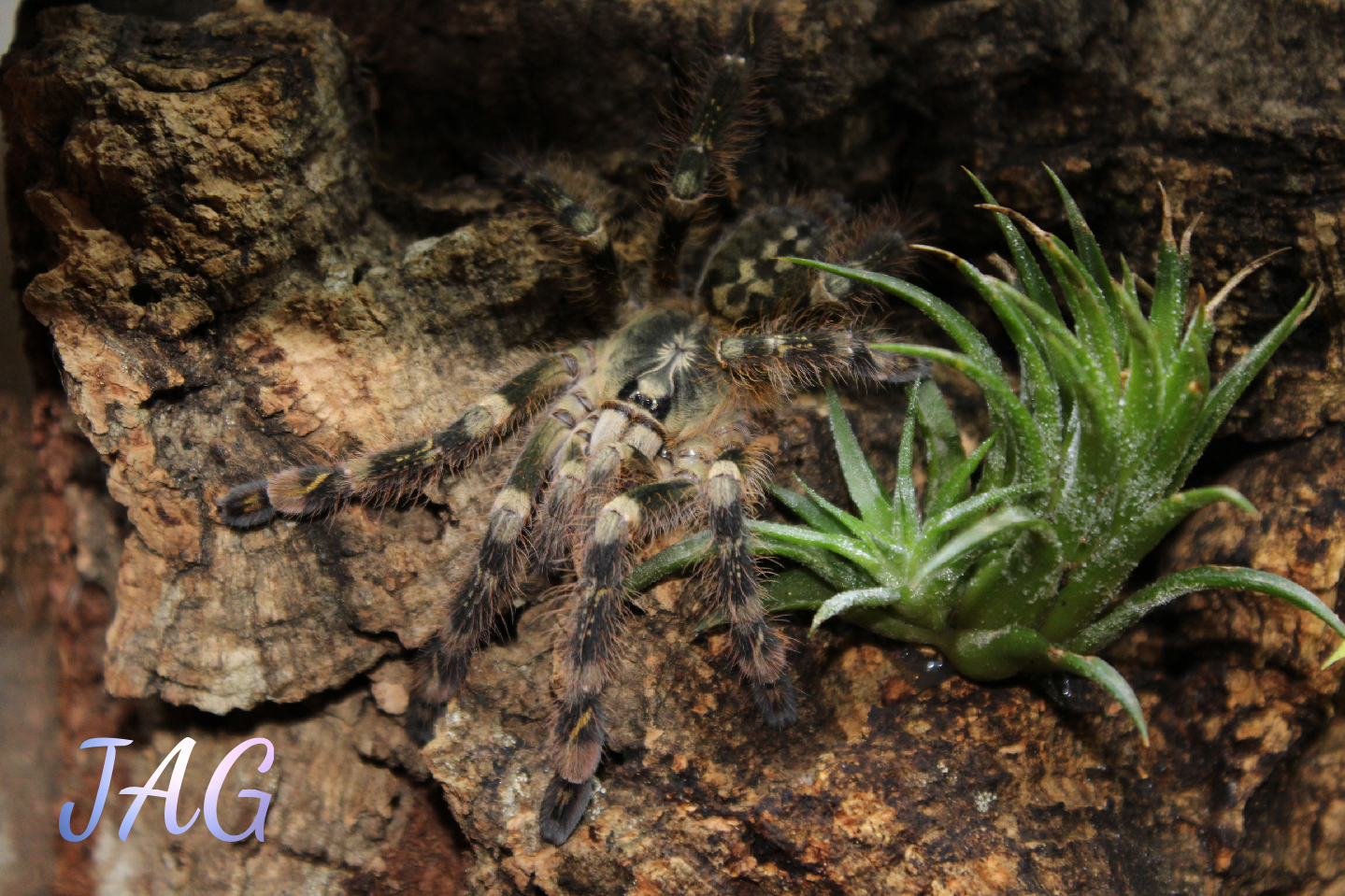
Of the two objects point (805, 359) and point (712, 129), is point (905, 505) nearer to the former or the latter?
point (805, 359)

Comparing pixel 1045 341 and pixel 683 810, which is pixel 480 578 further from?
pixel 1045 341

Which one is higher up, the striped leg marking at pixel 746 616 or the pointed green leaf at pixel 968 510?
the pointed green leaf at pixel 968 510

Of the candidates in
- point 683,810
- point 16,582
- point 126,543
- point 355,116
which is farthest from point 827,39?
point 16,582

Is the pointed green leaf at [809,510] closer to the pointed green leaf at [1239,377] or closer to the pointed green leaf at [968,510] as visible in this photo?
the pointed green leaf at [968,510]

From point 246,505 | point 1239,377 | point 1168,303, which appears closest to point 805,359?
point 1168,303

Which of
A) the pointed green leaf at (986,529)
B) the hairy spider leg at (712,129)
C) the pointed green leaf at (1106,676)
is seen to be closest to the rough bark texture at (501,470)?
the hairy spider leg at (712,129)
